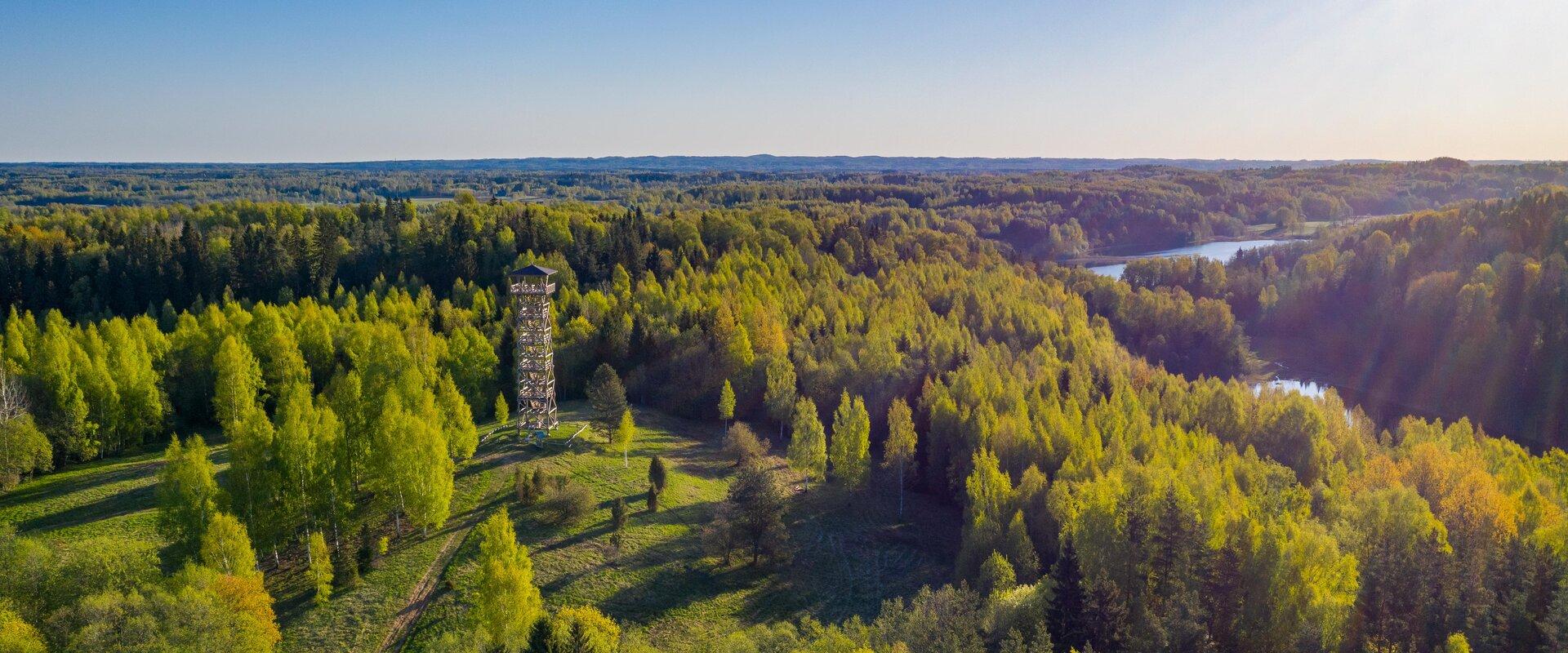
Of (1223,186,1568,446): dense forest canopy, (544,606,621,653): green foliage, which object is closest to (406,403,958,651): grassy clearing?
(544,606,621,653): green foliage

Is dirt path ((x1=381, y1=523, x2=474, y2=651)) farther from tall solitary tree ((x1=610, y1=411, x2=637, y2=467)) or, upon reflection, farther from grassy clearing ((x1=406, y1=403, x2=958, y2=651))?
tall solitary tree ((x1=610, y1=411, x2=637, y2=467))

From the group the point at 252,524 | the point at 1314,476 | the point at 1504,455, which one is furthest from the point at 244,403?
the point at 1504,455

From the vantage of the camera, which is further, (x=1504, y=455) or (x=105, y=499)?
(x=1504, y=455)

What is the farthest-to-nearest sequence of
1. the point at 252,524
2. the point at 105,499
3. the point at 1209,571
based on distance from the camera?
the point at 105,499
the point at 252,524
the point at 1209,571

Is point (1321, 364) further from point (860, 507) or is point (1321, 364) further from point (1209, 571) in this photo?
point (1209, 571)

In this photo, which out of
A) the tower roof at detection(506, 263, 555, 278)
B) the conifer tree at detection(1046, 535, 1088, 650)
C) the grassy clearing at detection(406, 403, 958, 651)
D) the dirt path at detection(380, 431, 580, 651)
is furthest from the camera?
the tower roof at detection(506, 263, 555, 278)

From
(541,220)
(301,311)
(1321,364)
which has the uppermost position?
(541,220)
